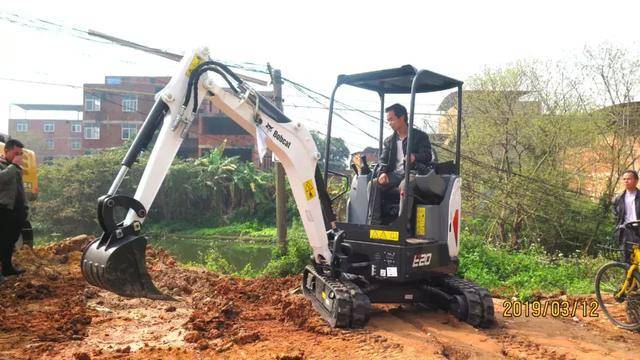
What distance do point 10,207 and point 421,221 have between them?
16.9 ft

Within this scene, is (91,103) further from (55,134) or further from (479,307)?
(479,307)

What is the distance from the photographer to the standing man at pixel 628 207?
18.8ft

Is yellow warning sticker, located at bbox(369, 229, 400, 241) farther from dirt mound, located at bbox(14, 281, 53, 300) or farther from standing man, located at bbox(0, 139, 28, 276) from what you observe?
standing man, located at bbox(0, 139, 28, 276)

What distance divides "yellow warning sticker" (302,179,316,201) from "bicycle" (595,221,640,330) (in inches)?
131

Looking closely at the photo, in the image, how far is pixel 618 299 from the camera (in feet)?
18.3

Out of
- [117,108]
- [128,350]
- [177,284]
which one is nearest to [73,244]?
[177,284]

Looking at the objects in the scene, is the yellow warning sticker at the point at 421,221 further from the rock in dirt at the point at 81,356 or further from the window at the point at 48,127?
the window at the point at 48,127

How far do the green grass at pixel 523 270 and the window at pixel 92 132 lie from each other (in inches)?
1489

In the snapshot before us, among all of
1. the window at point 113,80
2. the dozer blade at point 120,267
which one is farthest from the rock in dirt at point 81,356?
the window at point 113,80

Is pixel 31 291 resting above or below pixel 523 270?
above

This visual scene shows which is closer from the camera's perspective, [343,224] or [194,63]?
[194,63]

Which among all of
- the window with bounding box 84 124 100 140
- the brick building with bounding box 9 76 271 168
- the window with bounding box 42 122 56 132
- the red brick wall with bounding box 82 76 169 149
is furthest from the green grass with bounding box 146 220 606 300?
the window with bounding box 42 122 56 132
